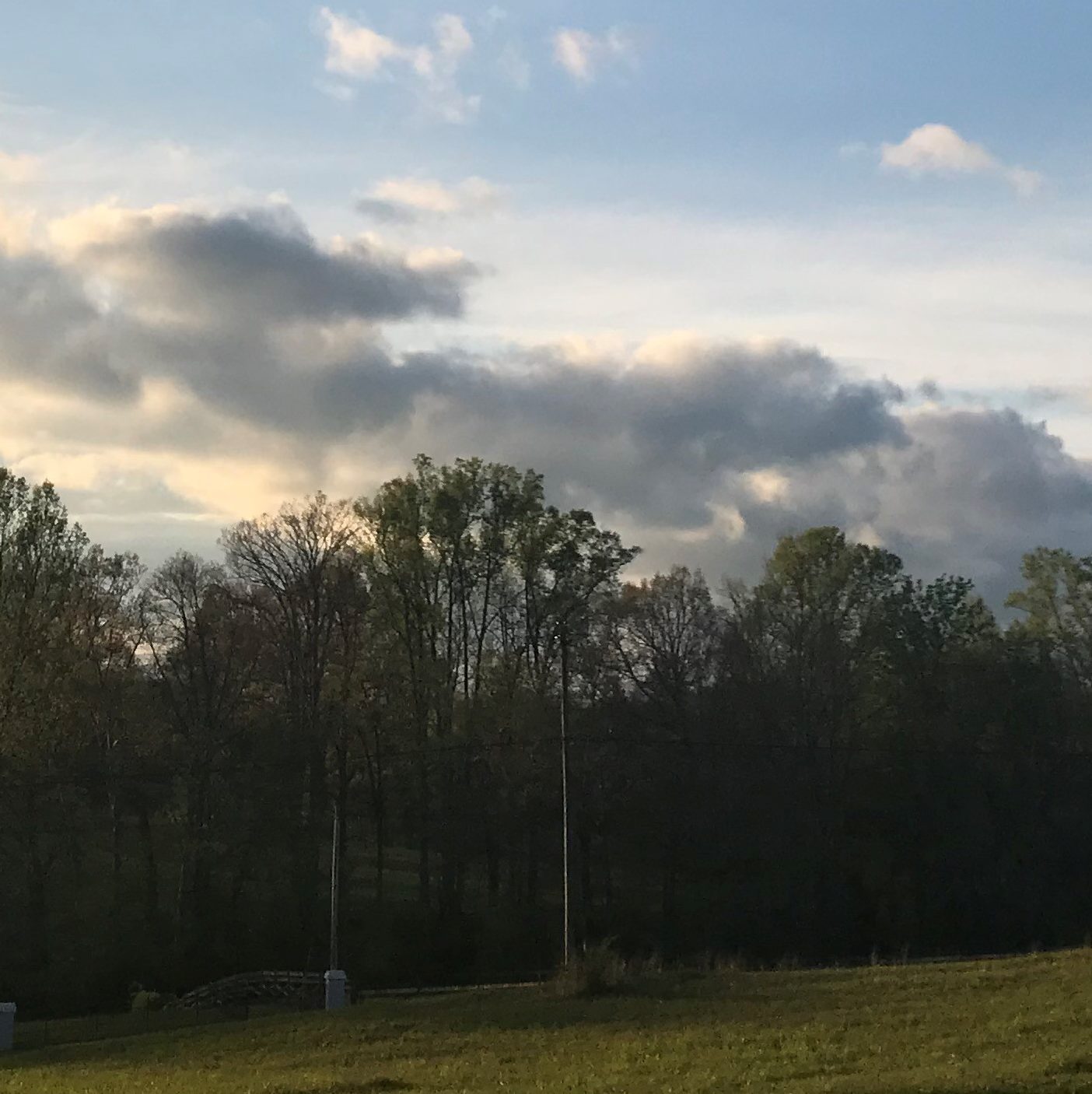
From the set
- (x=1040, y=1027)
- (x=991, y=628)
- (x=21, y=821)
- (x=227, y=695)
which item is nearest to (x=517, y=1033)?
(x=1040, y=1027)

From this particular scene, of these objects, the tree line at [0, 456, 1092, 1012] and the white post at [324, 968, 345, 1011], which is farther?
the tree line at [0, 456, 1092, 1012]

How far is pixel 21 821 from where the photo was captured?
135 feet

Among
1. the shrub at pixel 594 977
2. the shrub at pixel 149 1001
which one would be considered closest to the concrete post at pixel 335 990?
the shrub at pixel 594 977

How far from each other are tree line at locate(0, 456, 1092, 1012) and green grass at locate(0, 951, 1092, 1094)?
17.9 metres

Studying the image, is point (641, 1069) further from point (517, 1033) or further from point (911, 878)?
point (911, 878)

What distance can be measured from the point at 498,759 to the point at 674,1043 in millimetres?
28728

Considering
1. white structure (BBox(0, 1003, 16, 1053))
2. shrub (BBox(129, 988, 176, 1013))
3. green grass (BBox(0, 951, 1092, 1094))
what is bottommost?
shrub (BBox(129, 988, 176, 1013))

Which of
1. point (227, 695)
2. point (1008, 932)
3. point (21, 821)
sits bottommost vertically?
point (1008, 932)

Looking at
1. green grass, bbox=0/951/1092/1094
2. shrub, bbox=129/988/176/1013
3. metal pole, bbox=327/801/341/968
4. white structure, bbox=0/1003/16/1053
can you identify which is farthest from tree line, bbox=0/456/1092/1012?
green grass, bbox=0/951/1092/1094

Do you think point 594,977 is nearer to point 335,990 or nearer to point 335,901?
point 335,990

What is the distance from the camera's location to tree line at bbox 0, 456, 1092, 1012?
44.0 metres

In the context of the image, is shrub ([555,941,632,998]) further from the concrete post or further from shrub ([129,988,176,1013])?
shrub ([129,988,176,1013])

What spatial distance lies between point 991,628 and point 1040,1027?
47.8 m

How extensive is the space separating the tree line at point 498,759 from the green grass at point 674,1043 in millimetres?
17872
